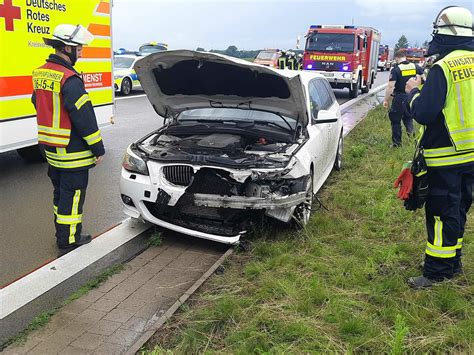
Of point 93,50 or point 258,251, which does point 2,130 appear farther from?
point 258,251

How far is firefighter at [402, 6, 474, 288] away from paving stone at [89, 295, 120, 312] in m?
2.20

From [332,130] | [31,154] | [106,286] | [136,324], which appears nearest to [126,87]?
[31,154]

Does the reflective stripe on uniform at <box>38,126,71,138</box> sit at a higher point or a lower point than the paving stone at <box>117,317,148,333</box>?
higher

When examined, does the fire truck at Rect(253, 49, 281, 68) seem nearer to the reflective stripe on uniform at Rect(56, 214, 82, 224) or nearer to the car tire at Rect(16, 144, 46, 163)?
the car tire at Rect(16, 144, 46, 163)

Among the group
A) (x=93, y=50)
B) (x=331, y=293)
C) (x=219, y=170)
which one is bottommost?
(x=331, y=293)

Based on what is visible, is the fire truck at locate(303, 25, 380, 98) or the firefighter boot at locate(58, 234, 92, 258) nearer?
the firefighter boot at locate(58, 234, 92, 258)

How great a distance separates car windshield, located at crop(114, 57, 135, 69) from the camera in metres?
17.9

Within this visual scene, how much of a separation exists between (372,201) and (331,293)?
2443mm

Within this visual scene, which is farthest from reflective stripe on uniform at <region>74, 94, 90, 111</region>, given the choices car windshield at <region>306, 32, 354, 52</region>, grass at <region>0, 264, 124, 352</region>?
car windshield at <region>306, 32, 354, 52</region>

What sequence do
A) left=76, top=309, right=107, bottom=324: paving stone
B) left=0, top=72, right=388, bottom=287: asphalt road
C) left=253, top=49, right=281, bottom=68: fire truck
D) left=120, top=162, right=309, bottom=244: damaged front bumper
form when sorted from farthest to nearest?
1. left=253, top=49, right=281, bottom=68: fire truck
2. left=120, top=162, right=309, bottom=244: damaged front bumper
3. left=0, top=72, right=388, bottom=287: asphalt road
4. left=76, top=309, right=107, bottom=324: paving stone

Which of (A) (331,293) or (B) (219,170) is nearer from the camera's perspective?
A: (A) (331,293)

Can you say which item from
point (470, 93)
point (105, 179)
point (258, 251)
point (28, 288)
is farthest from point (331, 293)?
point (105, 179)

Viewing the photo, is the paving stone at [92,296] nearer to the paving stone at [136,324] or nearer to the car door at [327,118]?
the paving stone at [136,324]

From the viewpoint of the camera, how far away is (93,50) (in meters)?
7.70
